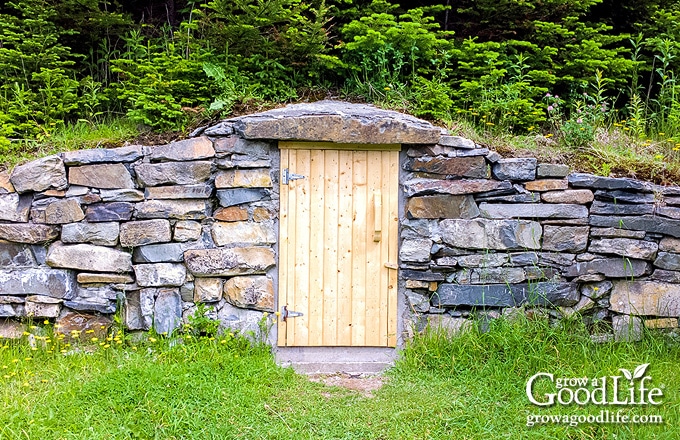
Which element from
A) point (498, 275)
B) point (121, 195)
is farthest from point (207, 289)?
point (498, 275)

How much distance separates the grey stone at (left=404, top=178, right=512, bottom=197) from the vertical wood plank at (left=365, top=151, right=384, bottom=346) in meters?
0.31

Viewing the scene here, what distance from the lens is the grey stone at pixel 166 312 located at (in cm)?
498

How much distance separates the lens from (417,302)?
16.9ft

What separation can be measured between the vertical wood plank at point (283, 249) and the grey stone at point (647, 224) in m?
2.81

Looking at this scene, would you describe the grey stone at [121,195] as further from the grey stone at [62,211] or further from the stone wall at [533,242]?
the stone wall at [533,242]

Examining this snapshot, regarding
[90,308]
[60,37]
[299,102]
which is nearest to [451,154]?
[299,102]

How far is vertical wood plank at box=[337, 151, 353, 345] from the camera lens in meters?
5.04

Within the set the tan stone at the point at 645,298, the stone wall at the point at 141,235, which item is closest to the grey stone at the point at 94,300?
the stone wall at the point at 141,235

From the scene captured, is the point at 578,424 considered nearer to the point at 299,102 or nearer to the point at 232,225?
the point at 232,225

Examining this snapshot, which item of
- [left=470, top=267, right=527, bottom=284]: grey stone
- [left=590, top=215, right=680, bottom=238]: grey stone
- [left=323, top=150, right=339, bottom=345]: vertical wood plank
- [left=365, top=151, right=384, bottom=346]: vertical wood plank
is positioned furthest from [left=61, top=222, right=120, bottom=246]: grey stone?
[left=590, top=215, right=680, bottom=238]: grey stone

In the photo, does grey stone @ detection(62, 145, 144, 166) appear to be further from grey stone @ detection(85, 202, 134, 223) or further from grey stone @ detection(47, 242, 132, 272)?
grey stone @ detection(47, 242, 132, 272)

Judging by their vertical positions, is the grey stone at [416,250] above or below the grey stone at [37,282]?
above

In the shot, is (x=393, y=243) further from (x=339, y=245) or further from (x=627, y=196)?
(x=627, y=196)

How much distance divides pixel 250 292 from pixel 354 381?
3.89 feet
